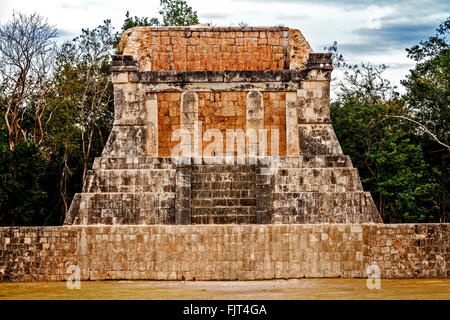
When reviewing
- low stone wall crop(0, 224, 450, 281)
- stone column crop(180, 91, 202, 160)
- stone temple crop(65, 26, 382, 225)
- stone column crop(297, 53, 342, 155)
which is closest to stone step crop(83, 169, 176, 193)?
stone temple crop(65, 26, 382, 225)

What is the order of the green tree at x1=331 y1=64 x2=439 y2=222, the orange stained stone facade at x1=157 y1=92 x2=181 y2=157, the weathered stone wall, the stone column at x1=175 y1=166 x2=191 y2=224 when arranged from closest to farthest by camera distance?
1. the stone column at x1=175 y1=166 x2=191 y2=224
2. the orange stained stone facade at x1=157 y1=92 x2=181 y2=157
3. the weathered stone wall
4. the green tree at x1=331 y1=64 x2=439 y2=222

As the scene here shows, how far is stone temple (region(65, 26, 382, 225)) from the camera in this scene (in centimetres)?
1605

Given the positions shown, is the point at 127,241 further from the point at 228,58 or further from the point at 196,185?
the point at 228,58

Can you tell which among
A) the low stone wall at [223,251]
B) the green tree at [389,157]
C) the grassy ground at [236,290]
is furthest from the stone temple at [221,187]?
the green tree at [389,157]

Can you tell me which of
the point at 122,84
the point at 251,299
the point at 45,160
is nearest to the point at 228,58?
the point at 122,84

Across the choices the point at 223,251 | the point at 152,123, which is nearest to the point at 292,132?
the point at 152,123

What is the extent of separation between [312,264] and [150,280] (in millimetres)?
3310

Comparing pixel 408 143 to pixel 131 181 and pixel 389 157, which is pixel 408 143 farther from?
pixel 131 181

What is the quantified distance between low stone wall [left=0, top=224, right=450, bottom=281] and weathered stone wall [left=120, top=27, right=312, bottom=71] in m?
6.13

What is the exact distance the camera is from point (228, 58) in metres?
18.9

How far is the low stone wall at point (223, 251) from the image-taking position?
14.0m

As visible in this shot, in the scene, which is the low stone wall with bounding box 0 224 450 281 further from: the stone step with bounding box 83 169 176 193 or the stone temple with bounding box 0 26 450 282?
the stone step with bounding box 83 169 176 193

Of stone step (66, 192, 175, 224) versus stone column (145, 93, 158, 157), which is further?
stone column (145, 93, 158, 157)

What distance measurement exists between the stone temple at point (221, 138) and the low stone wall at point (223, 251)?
170 centimetres
